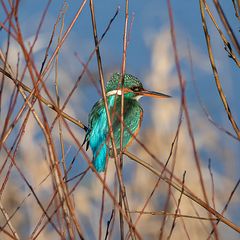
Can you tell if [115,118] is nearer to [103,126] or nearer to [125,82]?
[103,126]

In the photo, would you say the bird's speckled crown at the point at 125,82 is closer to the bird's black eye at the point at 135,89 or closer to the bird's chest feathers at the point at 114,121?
the bird's black eye at the point at 135,89

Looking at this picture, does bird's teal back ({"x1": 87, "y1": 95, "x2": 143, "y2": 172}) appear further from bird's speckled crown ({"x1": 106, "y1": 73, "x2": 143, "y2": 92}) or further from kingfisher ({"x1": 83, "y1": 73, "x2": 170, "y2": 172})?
bird's speckled crown ({"x1": 106, "y1": 73, "x2": 143, "y2": 92})

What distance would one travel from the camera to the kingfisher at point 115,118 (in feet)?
Answer: 12.0

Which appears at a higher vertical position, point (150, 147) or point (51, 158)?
point (150, 147)

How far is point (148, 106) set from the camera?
18.9 ft

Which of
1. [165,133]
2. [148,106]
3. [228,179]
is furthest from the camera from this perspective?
[148,106]

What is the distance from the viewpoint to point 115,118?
378 cm

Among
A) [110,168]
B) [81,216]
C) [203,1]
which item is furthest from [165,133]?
[203,1]

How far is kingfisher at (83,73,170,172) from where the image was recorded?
3.67 m

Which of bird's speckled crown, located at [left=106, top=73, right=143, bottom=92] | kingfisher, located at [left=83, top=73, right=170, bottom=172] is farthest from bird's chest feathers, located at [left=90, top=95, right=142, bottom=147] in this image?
bird's speckled crown, located at [left=106, top=73, right=143, bottom=92]

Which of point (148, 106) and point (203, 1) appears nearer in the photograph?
point (203, 1)

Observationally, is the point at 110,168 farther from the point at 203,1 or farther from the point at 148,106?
the point at 203,1

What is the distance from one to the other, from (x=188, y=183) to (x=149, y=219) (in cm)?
45

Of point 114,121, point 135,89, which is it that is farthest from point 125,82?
point 114,121
